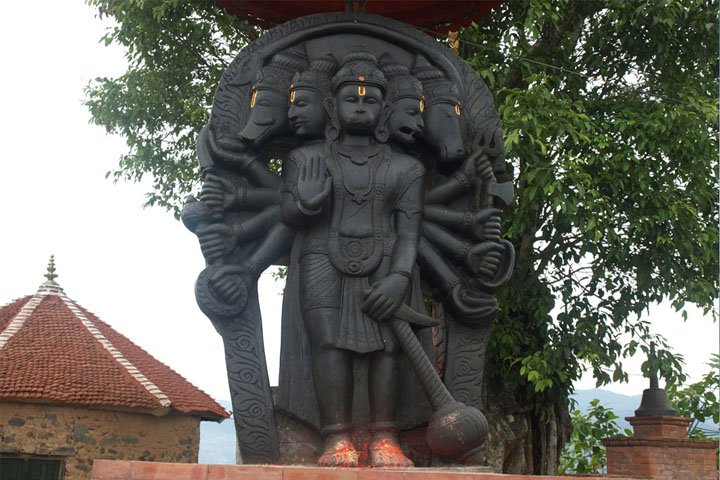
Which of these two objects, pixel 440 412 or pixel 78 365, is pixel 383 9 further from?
pixel 78 365

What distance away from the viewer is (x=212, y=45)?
36.2ft

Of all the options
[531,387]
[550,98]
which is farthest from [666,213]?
[531,387]

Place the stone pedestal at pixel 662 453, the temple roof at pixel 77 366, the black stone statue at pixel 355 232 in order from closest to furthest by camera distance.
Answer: the black stone statue at pixel 355 232, the stone pedestal at pixel 662 453, the temple roof at pixel 77 366

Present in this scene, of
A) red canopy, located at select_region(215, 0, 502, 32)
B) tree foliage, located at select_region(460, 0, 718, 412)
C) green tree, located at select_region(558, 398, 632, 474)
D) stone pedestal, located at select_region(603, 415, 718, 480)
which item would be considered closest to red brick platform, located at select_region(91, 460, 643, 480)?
red canopy, located at select_region(215, 0, 502, 32)

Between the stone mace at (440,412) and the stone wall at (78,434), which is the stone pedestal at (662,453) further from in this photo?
the stone wall at (78,434)

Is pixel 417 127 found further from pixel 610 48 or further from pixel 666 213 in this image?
pixel 610 48

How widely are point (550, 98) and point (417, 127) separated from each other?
12.6 feet

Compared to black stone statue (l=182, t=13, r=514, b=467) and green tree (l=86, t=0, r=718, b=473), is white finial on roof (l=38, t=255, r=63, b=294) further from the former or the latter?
black stone statue (l=182, t=13, r=514, b=467)

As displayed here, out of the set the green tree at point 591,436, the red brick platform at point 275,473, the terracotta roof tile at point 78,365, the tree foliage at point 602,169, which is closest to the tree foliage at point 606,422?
the green tree at point 591,436

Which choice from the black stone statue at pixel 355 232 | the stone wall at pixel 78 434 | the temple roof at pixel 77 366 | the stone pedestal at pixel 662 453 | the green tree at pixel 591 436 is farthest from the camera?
the temple roof at pixel 77 366

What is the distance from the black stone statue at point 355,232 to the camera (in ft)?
16.8

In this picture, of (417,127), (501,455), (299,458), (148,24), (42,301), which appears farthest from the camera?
(42,301)

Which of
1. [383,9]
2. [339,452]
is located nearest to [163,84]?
[383,9]

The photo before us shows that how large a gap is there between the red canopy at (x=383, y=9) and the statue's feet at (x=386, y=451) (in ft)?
11.0
